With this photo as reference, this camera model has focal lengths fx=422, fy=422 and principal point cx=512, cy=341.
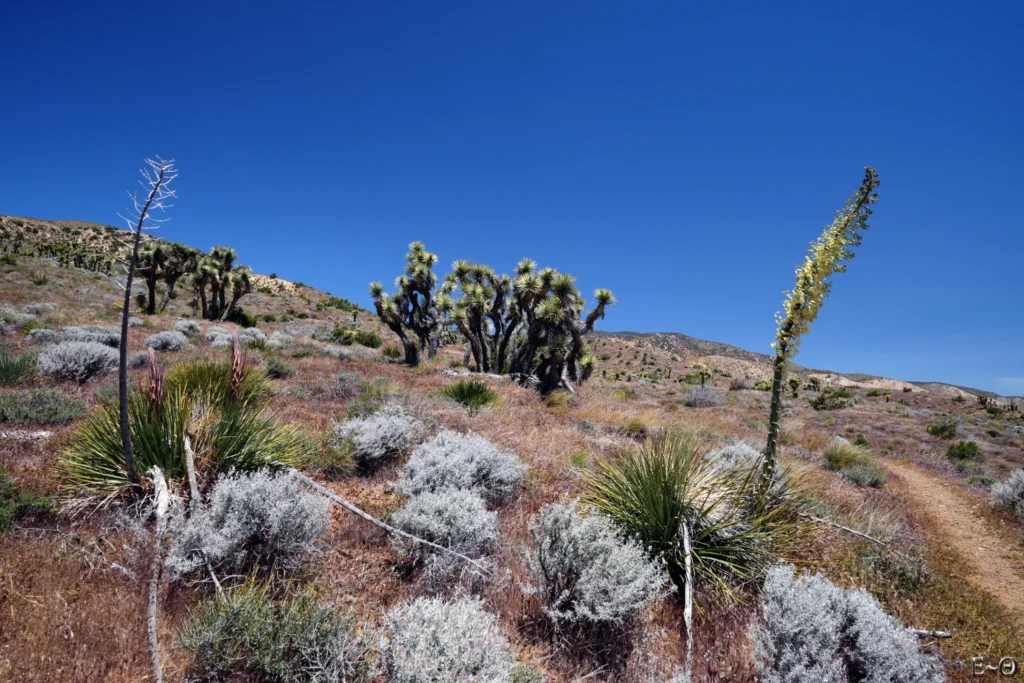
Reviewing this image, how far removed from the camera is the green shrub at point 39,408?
6133 mm

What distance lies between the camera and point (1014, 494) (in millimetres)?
9344

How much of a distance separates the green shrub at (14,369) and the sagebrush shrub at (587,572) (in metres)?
10.5

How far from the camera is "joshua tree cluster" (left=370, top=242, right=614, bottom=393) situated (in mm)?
17734

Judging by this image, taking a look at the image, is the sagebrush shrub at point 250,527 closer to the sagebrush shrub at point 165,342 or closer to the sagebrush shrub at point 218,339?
the sagebrush shrub at point 165,342

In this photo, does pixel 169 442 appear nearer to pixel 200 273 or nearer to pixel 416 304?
pixel 416 304

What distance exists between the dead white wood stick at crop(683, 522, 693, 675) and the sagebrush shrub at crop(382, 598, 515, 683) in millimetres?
1456

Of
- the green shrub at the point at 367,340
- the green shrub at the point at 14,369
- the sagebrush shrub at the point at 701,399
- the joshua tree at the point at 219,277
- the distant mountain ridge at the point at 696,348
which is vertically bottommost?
the green shrub at the point at 14,369

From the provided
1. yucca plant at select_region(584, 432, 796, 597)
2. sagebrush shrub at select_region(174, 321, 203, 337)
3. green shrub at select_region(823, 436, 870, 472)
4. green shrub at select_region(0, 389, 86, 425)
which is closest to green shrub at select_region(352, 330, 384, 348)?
sagebrush shrub at select_region(174, 321, 203, 337)

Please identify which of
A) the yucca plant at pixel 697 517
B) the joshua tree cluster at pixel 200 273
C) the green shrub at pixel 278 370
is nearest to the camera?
the yucca plant at pixel 697 517

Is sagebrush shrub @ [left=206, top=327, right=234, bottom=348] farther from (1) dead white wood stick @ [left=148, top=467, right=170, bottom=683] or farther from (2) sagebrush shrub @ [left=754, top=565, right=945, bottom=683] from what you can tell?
(2) sagebrush shrub @ [left=754, top=565, right=945, bottom=683]

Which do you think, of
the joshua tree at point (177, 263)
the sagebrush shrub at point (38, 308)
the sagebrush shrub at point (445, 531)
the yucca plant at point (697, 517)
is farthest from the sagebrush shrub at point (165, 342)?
the joshua tree at point (177, 263)

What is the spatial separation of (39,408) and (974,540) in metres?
15.9

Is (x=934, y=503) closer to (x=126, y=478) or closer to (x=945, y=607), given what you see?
(x=945, y=607)

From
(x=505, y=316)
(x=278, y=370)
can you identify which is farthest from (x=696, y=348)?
(x=278, y=370)
